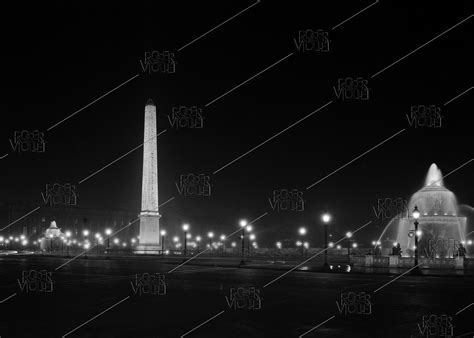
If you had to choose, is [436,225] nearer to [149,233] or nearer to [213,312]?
[149,233]

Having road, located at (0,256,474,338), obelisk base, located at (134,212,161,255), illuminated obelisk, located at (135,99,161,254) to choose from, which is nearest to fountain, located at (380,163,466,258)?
illuminated obelisk, located at (135,99,161,254)

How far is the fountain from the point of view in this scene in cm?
5138

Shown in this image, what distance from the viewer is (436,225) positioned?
5381 cm

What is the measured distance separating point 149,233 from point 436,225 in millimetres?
33046

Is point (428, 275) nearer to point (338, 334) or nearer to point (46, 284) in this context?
point (46, 284)

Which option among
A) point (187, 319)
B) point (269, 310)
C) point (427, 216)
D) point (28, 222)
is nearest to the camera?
point (187, 319)

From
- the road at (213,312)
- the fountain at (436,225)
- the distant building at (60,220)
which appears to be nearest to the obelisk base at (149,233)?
the fountain at (436,225)

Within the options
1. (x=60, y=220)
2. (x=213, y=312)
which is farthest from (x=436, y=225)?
(x=60, y=220)

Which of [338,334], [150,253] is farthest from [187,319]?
[150,253]

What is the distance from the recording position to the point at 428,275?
108ft

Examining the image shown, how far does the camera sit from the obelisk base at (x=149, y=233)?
69.2 meters

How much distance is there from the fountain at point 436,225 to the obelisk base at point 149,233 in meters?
27.9

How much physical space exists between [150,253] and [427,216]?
1332 inches

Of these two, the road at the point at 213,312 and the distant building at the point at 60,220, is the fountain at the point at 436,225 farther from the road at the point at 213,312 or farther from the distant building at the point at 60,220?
the distant building at the point at 60,220
